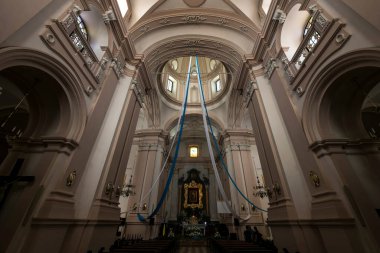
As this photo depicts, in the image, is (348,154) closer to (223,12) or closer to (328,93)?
(328,93)

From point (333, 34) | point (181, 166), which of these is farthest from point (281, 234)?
point (181, 166)

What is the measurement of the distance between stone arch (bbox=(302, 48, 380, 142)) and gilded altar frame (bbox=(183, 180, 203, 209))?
14.7 metres

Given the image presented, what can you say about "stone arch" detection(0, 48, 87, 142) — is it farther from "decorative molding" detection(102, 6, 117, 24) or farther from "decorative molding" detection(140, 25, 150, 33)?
"decorative molding" detection(140, 25, 150, 33)

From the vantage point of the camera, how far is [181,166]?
1866 cm

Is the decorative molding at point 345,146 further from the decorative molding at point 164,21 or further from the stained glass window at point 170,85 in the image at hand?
the stained glass window at point 170,85

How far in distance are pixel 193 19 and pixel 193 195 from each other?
14870 millimetres

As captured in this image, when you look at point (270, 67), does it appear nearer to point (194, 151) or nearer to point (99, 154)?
point (99, 154)

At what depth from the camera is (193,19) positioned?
8.55 metres

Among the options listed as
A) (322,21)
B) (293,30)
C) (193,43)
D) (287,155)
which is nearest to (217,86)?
(193,43)

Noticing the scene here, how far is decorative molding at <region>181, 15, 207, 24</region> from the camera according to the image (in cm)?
845

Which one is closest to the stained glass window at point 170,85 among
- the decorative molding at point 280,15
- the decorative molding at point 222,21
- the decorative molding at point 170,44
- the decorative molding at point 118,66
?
the decorative molding at point 170,44

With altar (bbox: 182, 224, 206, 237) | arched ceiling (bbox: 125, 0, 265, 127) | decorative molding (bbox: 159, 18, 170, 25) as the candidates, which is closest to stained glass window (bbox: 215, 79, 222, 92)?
arched ceiling (bbox: 125, 0, 265, 127)

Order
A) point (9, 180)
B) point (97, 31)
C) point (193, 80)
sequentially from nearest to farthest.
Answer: point (9, 180) < point (97, 31) < point (193, 80)

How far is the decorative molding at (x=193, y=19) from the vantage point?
845 cm
